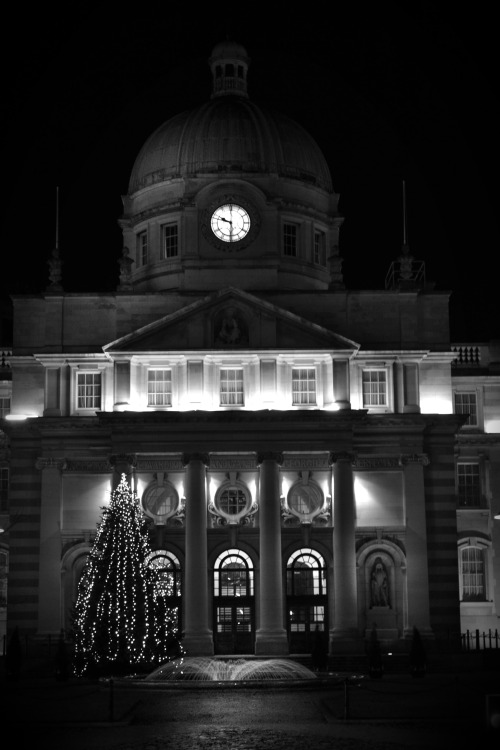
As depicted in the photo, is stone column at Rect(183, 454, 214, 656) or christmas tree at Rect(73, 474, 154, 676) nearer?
→ christmas tree at Rect(73, 474, 154, 676)

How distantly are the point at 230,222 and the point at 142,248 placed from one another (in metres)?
5.93

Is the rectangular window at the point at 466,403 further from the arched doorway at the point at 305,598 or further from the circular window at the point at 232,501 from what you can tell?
the circular window at the point at 232,501

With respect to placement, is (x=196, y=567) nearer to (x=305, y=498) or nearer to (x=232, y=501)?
(x=232, y=501)

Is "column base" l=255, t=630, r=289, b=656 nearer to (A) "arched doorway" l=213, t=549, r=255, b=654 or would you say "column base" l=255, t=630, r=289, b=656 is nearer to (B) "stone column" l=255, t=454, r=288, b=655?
(B) "stone column" l=255, t=454, r=288, b=655

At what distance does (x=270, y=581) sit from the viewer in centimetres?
6588

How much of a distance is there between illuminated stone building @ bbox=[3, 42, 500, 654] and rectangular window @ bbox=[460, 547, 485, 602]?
5090 mm

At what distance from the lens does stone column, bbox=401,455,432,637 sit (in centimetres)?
6738

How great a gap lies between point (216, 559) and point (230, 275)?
15.2 meters

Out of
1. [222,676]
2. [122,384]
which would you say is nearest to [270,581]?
[122,384]

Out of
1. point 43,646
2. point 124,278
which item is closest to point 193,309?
point 124,278

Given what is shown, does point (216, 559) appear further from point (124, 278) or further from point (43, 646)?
point (124, 278)

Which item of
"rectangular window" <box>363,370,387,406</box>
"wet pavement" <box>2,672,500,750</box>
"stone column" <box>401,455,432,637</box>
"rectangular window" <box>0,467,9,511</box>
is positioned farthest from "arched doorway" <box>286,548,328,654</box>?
"rectangular window" <box>0,467,9,511</box>

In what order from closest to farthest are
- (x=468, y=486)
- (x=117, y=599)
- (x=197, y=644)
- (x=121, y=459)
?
(x=117, y=599) → (x=197, y=644) → (x=121, y=459) → (x=468, y=486)

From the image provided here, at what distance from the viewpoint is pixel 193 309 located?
2717 inches
